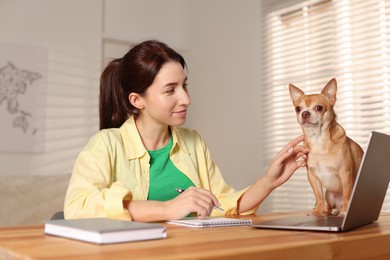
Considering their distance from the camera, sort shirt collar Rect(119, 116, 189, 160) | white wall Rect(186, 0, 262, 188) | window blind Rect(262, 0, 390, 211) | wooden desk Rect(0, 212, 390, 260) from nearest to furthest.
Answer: wooden desk Rect(0, 212, 390, 260), shirt collar Rect(119, 116, 189, 160), window blind Rect(262, 0, 390, 211), white wall Rect(186, 0, 262, 188)

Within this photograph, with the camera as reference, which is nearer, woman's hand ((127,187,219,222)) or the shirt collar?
woman's hand ((127,187,219,222))

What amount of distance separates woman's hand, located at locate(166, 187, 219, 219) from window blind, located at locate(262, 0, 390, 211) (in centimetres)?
164

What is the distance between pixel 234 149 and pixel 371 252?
8.41 ft

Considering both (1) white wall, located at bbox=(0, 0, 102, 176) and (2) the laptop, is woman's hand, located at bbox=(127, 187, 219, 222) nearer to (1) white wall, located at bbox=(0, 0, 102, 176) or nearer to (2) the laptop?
(2) the laptop

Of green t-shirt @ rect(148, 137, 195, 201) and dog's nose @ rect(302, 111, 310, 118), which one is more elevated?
dog's nose @ rect(302, 111, 310, 118)

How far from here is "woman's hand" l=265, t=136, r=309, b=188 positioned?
1.39m

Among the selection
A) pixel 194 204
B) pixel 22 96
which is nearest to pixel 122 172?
pixel 194 204

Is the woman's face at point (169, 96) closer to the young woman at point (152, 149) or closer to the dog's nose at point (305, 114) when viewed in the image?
the young woman at point (152, 149)

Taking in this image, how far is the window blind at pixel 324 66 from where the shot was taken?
261 cm

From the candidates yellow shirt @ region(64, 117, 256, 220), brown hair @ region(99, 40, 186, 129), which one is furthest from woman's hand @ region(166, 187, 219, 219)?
brown hair @ region(99, 40, 186, 129)

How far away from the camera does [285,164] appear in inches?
57.3

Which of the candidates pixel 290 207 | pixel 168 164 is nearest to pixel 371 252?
pixel 168 164

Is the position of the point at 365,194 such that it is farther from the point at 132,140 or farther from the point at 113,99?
the point at 113,99

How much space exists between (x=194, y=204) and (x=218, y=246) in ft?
1.22
